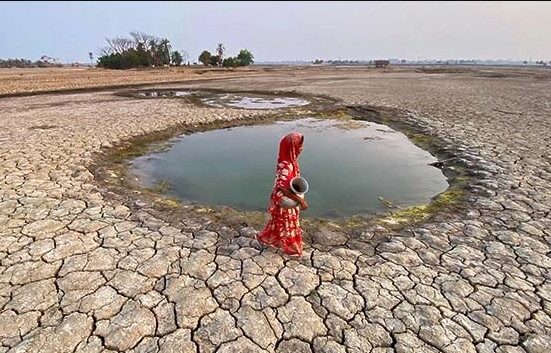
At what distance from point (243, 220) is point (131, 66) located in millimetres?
59357

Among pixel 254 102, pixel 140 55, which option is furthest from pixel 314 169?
pixel 140 55

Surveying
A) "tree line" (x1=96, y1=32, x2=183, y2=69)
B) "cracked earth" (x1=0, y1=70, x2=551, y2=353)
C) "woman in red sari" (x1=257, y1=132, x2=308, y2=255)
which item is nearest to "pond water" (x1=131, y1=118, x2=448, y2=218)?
"cracked earth" (x1=0, y1=70, x2=551, y2=353)

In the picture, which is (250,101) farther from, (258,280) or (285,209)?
(258,280)

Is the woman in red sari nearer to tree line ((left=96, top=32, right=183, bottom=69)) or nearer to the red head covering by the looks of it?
the red head covering

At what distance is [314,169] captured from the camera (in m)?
8.66

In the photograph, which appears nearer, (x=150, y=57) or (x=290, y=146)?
(x=290, y=146)

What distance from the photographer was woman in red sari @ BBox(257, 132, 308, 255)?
3.93 metres

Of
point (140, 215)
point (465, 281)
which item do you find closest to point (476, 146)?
point (465, 281)

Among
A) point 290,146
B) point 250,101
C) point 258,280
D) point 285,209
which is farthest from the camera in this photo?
point 250,101

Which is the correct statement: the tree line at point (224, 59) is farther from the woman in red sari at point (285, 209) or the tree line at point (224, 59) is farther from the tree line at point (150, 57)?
the woman in red sari at point (285, 209)

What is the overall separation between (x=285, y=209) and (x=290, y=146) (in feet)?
2.57

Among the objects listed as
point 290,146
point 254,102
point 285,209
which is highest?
point 290,146

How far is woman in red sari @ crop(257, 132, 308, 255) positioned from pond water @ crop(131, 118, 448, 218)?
1.62 m

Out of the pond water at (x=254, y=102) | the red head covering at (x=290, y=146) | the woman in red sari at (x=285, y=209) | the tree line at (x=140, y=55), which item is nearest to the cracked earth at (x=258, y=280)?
the woman in red sari at (x=285, y=209)
